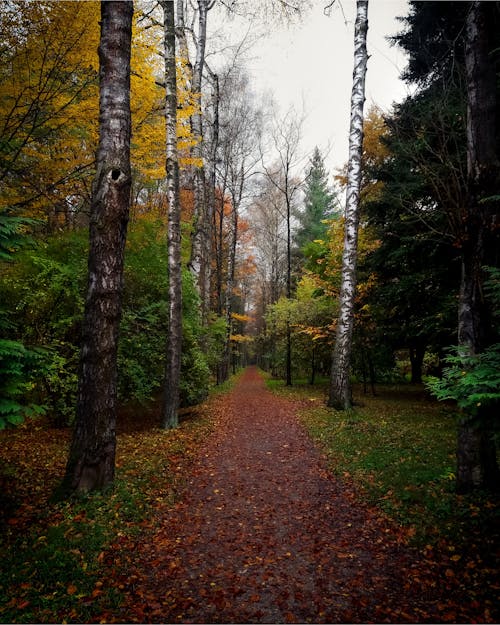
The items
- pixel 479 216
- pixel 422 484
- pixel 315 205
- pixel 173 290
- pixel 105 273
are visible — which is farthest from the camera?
pixel 315 205

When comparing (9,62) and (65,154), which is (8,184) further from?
(9,62)

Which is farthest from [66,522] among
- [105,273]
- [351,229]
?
[351,229]

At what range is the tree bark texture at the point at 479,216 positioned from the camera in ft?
13.7

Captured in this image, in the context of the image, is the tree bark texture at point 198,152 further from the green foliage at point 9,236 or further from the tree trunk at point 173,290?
the green foliage at point 9,236

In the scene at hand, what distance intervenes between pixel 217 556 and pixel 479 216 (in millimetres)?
5046

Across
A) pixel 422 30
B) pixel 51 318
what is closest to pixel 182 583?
pixel 51 318

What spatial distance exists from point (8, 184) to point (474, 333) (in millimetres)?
11193

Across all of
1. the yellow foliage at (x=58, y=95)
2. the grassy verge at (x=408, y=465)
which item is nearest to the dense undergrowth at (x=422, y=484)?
the grassy verge at (x=408, y=465)

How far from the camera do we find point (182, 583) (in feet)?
10.7

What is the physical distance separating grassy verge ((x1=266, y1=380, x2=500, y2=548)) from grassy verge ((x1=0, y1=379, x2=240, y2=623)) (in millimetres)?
3025

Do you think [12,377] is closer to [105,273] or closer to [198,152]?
[105,273]

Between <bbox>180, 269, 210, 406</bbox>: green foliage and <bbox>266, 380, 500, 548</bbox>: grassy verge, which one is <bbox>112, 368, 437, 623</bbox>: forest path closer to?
<bbox>266, 380, 500, 548</bbox>: grassy verge

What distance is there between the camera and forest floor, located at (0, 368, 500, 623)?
286 centimetres

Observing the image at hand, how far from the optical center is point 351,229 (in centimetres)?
1020
